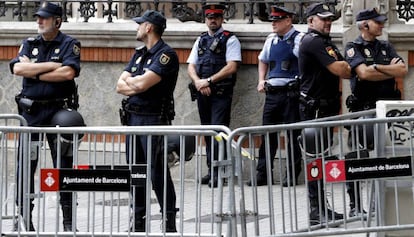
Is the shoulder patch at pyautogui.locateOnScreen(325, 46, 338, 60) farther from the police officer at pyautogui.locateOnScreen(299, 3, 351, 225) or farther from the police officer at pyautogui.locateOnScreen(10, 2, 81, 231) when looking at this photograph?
the police officer at pyautogui.locateOnScreen(10, 2, 81, 231)

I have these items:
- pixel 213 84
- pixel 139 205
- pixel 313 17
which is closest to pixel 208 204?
pixel 139 205

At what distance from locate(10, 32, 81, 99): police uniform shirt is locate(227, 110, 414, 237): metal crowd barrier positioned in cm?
245

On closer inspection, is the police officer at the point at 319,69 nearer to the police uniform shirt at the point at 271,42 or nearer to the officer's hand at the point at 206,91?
the police uniform shirt at the point at 271,42

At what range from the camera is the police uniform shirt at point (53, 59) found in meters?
10.7

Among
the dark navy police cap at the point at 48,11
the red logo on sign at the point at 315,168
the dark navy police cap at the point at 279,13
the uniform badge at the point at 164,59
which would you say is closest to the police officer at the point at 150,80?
the uniform badge at the point at 164,59

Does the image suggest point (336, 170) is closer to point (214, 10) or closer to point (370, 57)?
point (370, 57)

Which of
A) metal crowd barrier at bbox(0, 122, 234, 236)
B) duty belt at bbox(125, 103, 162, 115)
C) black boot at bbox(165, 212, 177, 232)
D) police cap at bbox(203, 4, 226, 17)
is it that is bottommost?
black boot at bbox(165, 212, 177, 232)

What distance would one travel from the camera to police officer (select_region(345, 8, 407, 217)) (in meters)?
11.3

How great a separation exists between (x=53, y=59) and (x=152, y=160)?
5.71 feet

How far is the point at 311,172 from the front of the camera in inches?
332

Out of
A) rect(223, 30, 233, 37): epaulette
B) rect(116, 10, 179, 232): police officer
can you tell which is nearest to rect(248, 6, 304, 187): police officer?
rect(223, 30, 233, 37): epaulette

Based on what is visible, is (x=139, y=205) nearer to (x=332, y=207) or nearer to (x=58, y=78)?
(x=332, y=207)

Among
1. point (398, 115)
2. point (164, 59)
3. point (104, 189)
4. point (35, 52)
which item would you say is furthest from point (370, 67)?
point (104, 189)

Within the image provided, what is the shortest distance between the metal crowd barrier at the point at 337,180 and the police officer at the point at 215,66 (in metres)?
4.36
